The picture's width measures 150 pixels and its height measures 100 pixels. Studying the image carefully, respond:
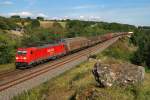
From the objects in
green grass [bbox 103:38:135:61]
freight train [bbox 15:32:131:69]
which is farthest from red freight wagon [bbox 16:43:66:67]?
green grass [bbox 103:38:135:61]

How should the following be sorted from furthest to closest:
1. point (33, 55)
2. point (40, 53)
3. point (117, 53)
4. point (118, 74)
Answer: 1. point (117, 53)
2. point (40, 53)
3. point (33, 55)
4. point (118, 74)

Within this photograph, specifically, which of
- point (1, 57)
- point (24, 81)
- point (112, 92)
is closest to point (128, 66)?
point (112, 92)

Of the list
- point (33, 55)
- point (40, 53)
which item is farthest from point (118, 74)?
point (40, 53)

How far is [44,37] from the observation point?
76.2 meters

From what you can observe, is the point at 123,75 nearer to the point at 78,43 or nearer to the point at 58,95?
the point at 58,95

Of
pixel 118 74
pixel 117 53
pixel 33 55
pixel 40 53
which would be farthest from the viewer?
pixel 117 53

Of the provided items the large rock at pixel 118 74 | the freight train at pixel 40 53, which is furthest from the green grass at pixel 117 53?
the large rock at pixel 118 74

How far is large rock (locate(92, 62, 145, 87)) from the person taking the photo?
12.4 m

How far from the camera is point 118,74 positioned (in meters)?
12.5

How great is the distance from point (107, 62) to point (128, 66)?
2.82 feet

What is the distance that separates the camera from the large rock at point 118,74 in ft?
40.7

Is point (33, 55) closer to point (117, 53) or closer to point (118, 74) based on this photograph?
point (117, 53)

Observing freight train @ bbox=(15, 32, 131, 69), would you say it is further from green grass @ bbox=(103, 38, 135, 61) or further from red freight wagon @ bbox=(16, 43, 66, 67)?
green grass @ bbox=(103, 38, 135, 61)

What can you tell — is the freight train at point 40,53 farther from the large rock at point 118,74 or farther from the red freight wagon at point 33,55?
the large rock at point 118,74
